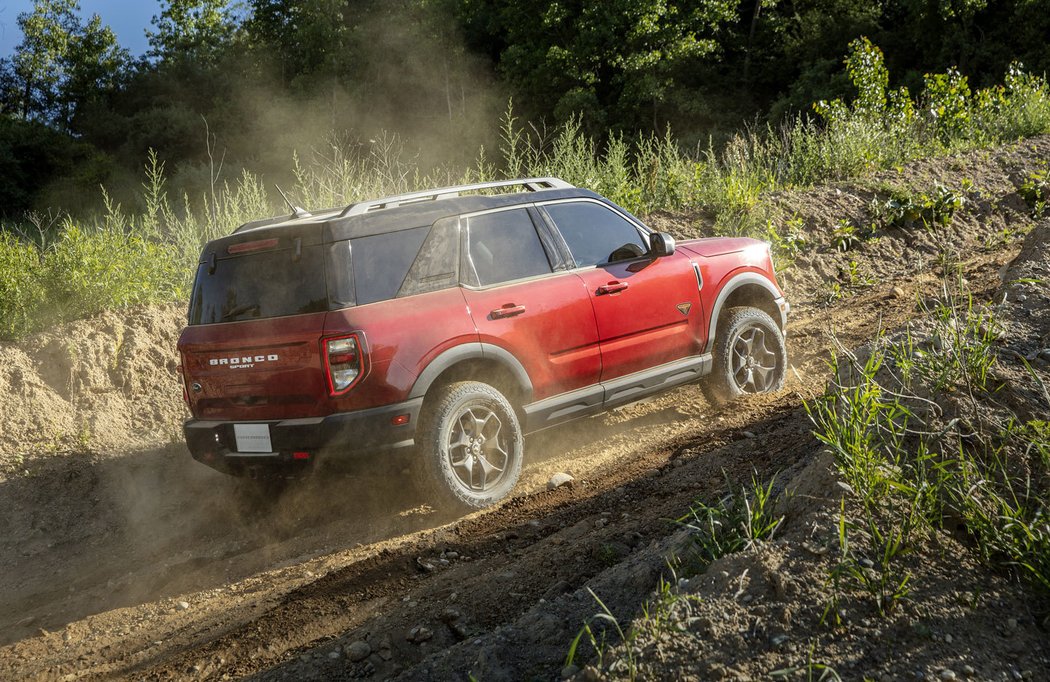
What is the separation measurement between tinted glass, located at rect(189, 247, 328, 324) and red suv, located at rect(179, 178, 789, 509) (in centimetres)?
1

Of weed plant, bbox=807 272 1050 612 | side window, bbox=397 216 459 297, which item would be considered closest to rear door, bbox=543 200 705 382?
side window, bbox=397 216 459 297

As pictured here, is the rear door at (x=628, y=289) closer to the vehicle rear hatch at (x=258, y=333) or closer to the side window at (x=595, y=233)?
the side window at (x=595, y=233)

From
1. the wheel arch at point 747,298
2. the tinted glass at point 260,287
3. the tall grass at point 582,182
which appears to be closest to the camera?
the tinted glass at point 260,287

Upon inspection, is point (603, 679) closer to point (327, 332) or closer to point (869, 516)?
point (869, 516)

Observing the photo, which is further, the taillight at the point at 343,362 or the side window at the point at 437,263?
the side window at the point at 437,263

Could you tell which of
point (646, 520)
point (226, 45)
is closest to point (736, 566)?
point (646, 520)

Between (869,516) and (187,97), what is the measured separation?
4391 centimetres

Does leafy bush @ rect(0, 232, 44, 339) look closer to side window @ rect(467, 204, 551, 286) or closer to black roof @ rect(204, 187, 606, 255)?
black roof @ rect(204, 187, 606, 255)

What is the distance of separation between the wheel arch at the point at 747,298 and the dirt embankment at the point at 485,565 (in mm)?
637

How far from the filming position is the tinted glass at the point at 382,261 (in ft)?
17.2

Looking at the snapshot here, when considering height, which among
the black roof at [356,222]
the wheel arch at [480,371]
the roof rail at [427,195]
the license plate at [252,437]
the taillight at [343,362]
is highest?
the roof rail at [427,195]

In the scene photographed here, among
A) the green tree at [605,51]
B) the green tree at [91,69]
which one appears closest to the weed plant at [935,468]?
the green tree at [605,51]

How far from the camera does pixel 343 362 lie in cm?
508

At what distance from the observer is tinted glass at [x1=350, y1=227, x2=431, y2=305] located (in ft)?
17.2
